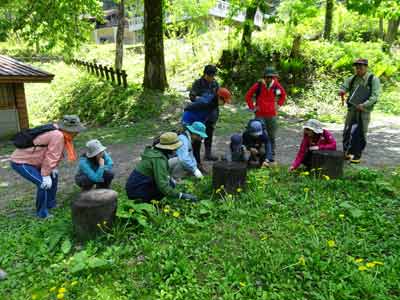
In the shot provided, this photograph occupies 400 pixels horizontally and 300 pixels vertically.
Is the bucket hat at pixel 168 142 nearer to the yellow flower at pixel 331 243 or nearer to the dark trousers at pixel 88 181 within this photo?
the dark trousers at pixel 88 181

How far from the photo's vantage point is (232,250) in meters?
3.75

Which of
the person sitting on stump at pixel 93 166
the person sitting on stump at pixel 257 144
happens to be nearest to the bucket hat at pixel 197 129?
the person sitting on stump at pixel 257 144

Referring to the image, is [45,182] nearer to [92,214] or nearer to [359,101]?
[92,214]

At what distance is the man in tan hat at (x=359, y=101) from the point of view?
6.16 metres

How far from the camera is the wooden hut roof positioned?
9.89 metres

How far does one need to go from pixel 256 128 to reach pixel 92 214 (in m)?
3.09

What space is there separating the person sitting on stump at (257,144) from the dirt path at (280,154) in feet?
2.79

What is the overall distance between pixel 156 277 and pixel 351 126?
4930 mm

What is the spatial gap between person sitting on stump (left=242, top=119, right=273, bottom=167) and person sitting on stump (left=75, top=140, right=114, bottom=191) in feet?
7.92

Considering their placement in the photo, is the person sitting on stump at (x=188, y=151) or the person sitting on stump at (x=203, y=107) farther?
the person sitting on stump at (x=203, y=107)

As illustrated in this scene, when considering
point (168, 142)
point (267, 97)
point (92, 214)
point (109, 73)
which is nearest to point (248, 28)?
point (109, 73)

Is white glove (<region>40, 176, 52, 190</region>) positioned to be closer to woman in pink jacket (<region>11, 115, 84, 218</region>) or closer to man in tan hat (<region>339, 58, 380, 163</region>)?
woman in pink jacket (<region>11, 115, 84, 218</region>)

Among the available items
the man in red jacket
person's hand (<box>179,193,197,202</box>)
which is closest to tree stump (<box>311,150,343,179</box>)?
the man in red jacket

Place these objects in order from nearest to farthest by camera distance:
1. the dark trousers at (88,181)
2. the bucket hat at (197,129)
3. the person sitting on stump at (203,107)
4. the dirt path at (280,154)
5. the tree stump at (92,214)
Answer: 1. the tree stump at (92,214)
2. the dark trousers at (88,181)
3. the bucket hat at (197,129)
4. the person sitting on stump at (203,107)
5. the dirt path at (280,154)
